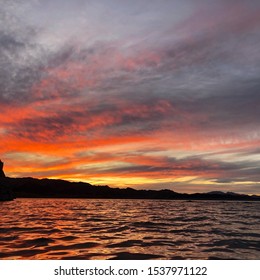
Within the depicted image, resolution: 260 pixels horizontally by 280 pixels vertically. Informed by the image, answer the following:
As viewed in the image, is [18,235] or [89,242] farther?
[18,235]

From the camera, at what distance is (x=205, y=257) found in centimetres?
1916

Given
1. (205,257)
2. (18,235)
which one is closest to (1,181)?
(18,235)

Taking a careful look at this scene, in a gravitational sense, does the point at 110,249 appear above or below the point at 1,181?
below

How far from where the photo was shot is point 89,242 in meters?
22.9
